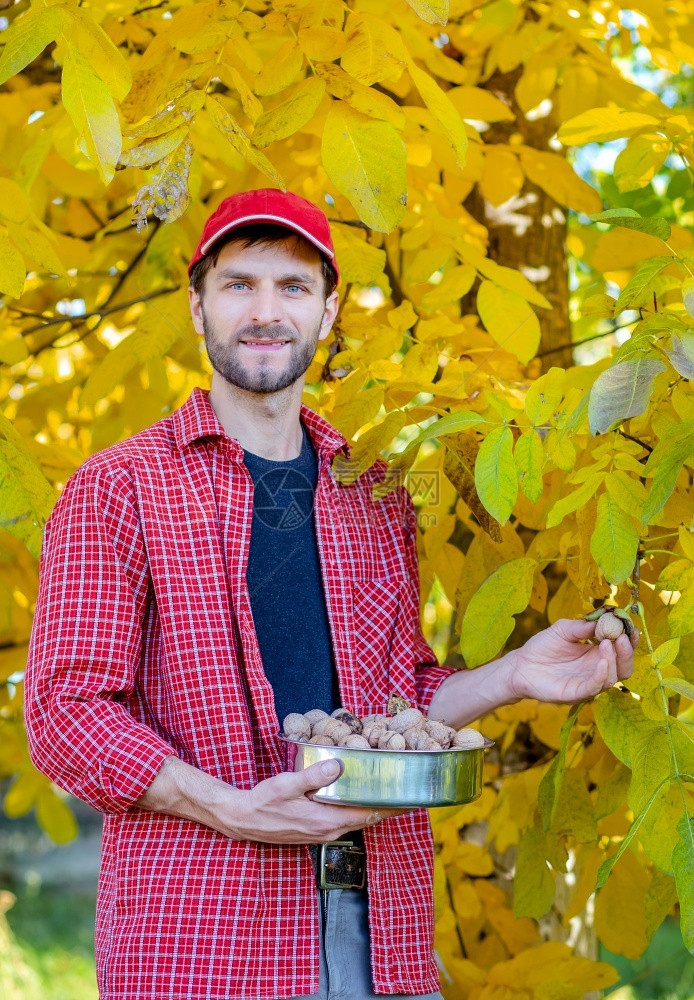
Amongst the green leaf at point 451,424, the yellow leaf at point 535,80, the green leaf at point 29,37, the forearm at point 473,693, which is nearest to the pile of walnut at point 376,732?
the forearm at point 473,693

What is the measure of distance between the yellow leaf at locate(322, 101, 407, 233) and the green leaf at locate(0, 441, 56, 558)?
684 mm

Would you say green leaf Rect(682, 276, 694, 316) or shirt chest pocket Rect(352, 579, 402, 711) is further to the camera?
shirt chest pocket Rect(352, 579, 402, 711)

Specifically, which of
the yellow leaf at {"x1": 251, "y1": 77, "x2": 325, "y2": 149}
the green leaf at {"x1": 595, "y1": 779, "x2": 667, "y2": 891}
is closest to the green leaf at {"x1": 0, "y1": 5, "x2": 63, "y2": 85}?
the yellow leaf at {"x1": 251, "y1": 77, "x2": 325, "y2": 149}

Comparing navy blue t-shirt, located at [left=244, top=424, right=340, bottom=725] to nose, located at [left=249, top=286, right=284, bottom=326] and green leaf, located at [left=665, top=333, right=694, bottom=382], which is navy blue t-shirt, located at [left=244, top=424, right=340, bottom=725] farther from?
green leaf, located at [left=665, top=333, right=694, bottom=382]

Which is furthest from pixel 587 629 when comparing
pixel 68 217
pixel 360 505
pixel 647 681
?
pixel 68 217

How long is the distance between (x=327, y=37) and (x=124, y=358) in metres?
0.95

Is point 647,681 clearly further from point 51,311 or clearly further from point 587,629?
point 51,311

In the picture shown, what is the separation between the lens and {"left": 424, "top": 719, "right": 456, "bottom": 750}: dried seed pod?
191cm

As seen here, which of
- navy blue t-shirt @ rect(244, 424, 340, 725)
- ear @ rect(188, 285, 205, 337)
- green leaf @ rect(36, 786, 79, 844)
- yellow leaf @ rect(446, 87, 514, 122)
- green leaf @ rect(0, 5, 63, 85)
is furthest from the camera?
green leaf @ rect(36, 786, 79, 844)

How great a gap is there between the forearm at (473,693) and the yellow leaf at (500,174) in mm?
1130

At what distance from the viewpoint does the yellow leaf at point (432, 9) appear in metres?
1.62

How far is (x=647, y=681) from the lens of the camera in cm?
190

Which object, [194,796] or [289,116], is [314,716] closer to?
[194,796]

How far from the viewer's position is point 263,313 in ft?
7.23
